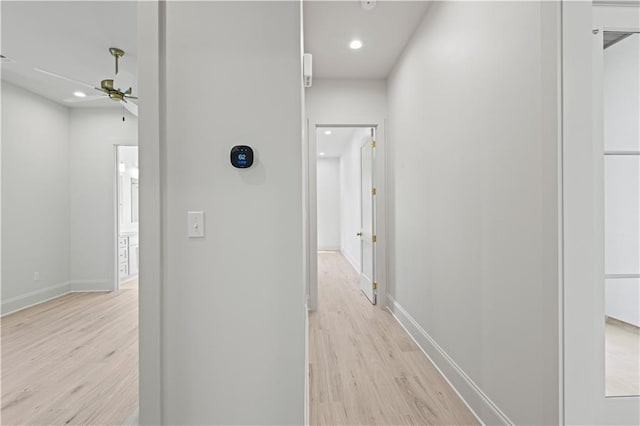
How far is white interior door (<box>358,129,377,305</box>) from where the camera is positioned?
4141 millimetres

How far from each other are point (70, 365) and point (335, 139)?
590cm

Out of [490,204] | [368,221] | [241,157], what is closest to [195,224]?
[241,157]

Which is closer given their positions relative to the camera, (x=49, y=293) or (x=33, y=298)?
(x=33, y=298)

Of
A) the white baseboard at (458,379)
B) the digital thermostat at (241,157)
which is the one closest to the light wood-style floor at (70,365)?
the digital thermostat at (241,157)

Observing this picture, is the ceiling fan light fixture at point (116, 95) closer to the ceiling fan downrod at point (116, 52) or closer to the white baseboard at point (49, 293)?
the ceiling fan downrod at point (116, 52)

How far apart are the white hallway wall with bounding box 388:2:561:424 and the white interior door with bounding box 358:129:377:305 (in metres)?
1.24

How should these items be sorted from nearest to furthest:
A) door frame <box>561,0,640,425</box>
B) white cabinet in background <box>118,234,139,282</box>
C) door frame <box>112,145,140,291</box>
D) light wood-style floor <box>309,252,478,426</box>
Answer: door frame <box>561,0,640,425</box>, light wood-style floor <box>309,252,478,426</box>, door frame <box>112,145,140,291</box>, white cabinet in background <box>118,234,139,282</box>

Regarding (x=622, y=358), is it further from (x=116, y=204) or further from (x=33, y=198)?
(x=33, y=198)

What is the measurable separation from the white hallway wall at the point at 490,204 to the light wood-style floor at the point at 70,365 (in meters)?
2.10

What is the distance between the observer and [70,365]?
253 centimetres

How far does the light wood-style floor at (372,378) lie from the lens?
73.4 inches

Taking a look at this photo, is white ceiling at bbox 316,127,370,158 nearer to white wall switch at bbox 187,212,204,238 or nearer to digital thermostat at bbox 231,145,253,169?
digital thermostat at bbox 231,145,253,169

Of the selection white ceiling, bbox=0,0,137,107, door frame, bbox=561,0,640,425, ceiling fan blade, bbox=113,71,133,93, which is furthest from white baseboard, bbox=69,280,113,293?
door frame, bbox=561,0,640,425

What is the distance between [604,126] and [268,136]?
55.5 inches
